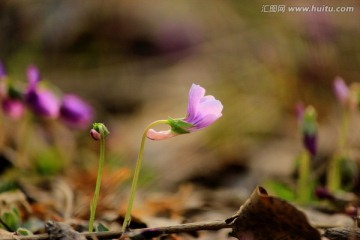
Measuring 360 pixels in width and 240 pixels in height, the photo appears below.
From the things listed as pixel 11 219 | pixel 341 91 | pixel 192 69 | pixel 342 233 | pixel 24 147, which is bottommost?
pixel 342 233

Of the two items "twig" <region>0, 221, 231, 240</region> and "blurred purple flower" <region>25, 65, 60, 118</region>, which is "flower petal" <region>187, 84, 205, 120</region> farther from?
"blurred purple flower" <region>25, 65, 60, 118</region>

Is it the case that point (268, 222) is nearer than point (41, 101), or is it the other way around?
point (268, 222)

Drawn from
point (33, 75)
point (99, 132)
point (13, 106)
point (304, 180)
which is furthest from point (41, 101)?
point (99, 132)

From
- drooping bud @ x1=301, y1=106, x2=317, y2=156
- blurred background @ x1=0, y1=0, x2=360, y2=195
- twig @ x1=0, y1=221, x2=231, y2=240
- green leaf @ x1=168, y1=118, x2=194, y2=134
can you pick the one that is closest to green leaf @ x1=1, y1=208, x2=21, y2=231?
twig @ x1=0, y1=221, x2=231, y2=240

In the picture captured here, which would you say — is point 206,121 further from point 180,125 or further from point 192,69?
point 192,69

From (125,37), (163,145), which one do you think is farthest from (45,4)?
(163,145)

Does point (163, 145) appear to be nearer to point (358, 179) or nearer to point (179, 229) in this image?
point (358, 179)

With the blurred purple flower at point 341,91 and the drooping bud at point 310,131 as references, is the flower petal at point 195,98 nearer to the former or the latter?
the drooping bud at point 310,131
